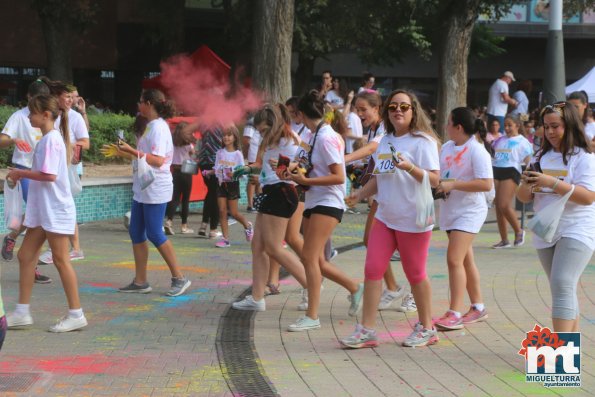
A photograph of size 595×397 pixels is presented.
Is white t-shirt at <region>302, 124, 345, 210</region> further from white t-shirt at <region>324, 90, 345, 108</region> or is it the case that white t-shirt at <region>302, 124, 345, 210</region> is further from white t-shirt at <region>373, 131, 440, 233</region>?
white t-shirt at <region>324, 90, 345, 108</region>

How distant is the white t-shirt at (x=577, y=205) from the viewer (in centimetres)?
603

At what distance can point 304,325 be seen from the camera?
755cm

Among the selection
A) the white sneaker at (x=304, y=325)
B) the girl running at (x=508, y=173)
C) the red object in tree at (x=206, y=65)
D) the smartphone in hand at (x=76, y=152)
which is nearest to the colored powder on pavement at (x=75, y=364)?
the white sneaker at (x=304, y=325)

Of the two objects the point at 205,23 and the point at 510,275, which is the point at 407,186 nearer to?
the point at 510,275

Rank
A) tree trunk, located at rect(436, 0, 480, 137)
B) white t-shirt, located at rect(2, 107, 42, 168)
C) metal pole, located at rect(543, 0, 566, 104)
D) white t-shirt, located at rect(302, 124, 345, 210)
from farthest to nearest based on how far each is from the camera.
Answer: tree trunk, located at rect(436, 0, 480, 137)
metal pole, located at rect(543, 0, 566, 104)
white t-shirt, located at rect(2, 107, 42, 168)
white t-shirt, located at rect(302, 124, 345, 210)

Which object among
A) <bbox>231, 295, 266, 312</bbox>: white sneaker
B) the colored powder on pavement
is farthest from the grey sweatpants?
<bbox>231, 295, 266, 312</bbox>: white sneaker

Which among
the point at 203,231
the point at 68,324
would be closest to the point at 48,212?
the point at 68,324

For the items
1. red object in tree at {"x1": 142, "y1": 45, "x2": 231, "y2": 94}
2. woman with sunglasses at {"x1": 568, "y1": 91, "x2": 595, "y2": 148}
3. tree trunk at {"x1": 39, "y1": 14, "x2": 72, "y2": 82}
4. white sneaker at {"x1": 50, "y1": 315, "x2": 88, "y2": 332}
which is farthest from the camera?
tree trunk at {"x1": 39, "y1": 14, "x2": 72, "y2": 82}

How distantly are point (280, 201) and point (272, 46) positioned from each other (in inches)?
390

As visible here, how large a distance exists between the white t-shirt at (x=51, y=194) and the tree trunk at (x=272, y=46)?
10.1m

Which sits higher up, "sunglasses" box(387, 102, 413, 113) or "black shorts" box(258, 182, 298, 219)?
"sunglasses" box(387, 102, 413, 113)

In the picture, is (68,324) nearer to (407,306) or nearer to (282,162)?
(282,162)

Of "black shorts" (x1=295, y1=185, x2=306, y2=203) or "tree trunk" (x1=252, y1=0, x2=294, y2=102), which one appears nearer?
"black shorts" (x1=295, y1=185, x2=306, y2=203)

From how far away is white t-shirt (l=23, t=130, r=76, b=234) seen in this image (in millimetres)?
7230
